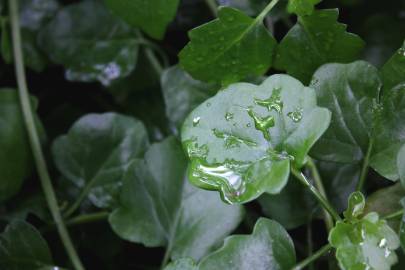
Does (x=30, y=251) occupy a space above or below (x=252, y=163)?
below

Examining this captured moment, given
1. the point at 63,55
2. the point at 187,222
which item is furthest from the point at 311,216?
the point at 63,55

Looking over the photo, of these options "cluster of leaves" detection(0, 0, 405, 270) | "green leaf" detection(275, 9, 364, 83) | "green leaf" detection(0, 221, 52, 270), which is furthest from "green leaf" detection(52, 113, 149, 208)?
"green leaf" detection(275, 9, 364, 83)

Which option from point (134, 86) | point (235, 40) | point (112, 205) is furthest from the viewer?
point (134, 86)

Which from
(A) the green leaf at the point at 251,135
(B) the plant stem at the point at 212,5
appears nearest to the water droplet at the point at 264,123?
(A) the green leaf at the point at 251,135

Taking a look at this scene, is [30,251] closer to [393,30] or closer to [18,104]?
[18,104]

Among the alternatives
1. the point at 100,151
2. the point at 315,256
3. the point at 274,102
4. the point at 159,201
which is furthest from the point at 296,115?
the point at 100,151

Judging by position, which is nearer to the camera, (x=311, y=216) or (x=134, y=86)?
(x=311, y=216)
